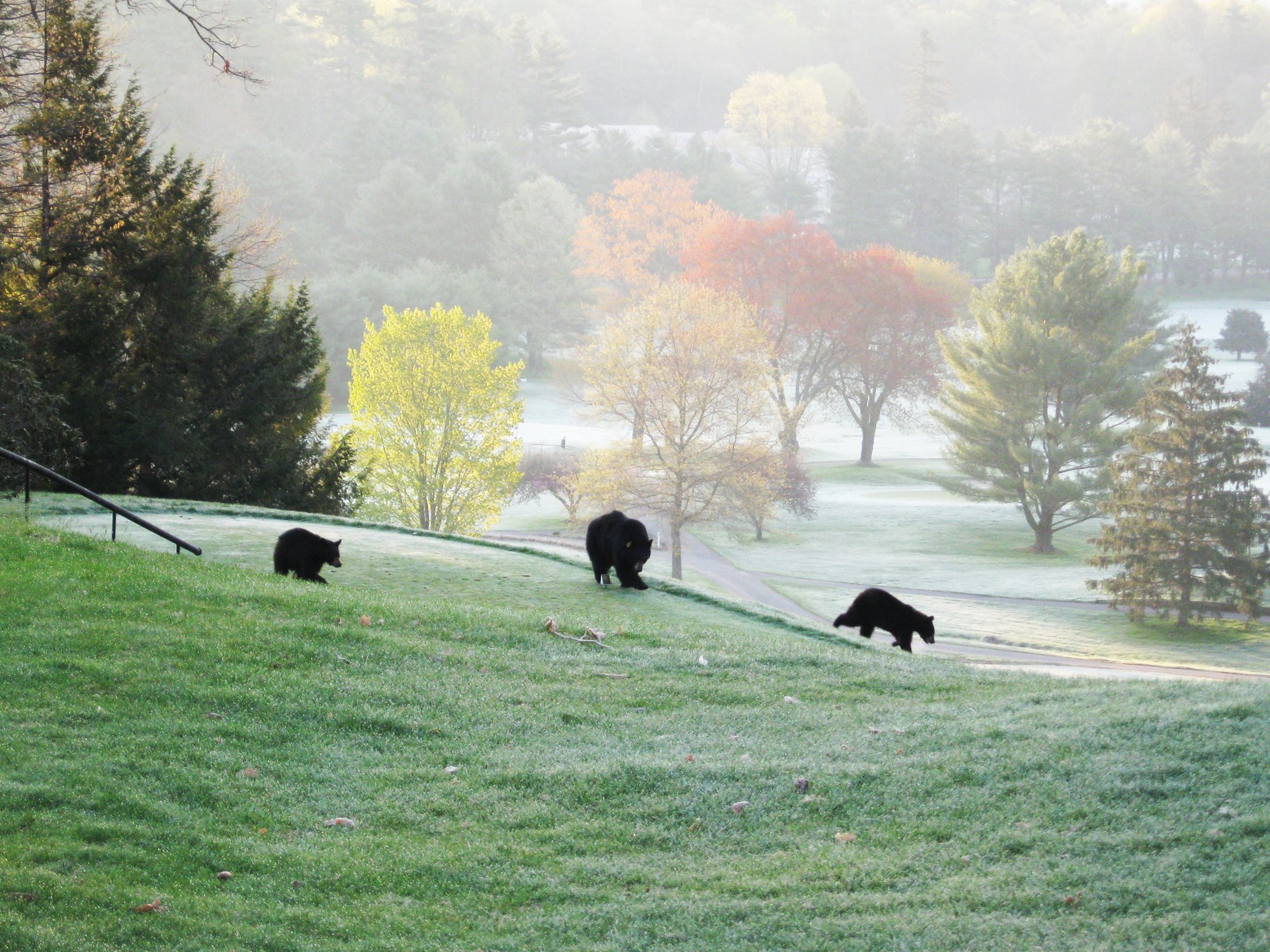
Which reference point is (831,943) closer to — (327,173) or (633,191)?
(633,191)

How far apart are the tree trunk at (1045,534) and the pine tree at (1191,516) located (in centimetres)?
1066

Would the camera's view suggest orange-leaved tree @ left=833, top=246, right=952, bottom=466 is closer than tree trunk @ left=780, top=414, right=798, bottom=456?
No

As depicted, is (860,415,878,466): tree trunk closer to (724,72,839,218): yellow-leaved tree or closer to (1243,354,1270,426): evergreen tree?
(1243,354,1270,426): evergreen tree

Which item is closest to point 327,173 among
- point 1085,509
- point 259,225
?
point 259,225

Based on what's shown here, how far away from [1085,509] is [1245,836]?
43979 millimetres

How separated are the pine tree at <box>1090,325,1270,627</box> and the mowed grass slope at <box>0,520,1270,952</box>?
29.1m

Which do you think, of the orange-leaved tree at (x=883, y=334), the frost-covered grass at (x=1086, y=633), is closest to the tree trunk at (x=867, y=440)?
the orange-leaved tree at (x=883, y=334)

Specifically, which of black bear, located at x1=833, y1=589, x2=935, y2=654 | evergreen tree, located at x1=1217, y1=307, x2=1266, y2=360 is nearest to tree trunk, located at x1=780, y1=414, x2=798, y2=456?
black bear, located at x1=833, y1=589, x2=935, y2=654

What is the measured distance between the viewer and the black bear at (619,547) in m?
14.8

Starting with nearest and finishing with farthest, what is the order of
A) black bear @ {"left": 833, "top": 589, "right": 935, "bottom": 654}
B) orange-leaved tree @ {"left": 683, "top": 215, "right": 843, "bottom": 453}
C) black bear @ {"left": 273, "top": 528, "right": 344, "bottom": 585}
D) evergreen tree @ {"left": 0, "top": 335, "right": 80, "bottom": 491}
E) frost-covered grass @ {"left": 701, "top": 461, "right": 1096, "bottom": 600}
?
black bear @ {"left": 273, "top": 528, "right": 344, "bottom": 585}
black bear @ {"left": 833, "top": 589, "right": 935, "bottom": 654}
evergreen tree @ {"left": 0, "top": 335, "right": 80, "bottom": 491}
frost-covered grass @ {"left": 701, "top": 461, "right": 1096, "bottom": 600}
orange-leaved tree @ {"left": 683, "top": 215, "right": 843, "bottom": 453}

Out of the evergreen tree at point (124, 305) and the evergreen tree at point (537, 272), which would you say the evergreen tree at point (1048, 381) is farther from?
the evergreen tree at point (537, 272)

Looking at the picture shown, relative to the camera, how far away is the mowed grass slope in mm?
5078

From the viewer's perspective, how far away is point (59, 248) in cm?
2316

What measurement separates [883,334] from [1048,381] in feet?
63.0
